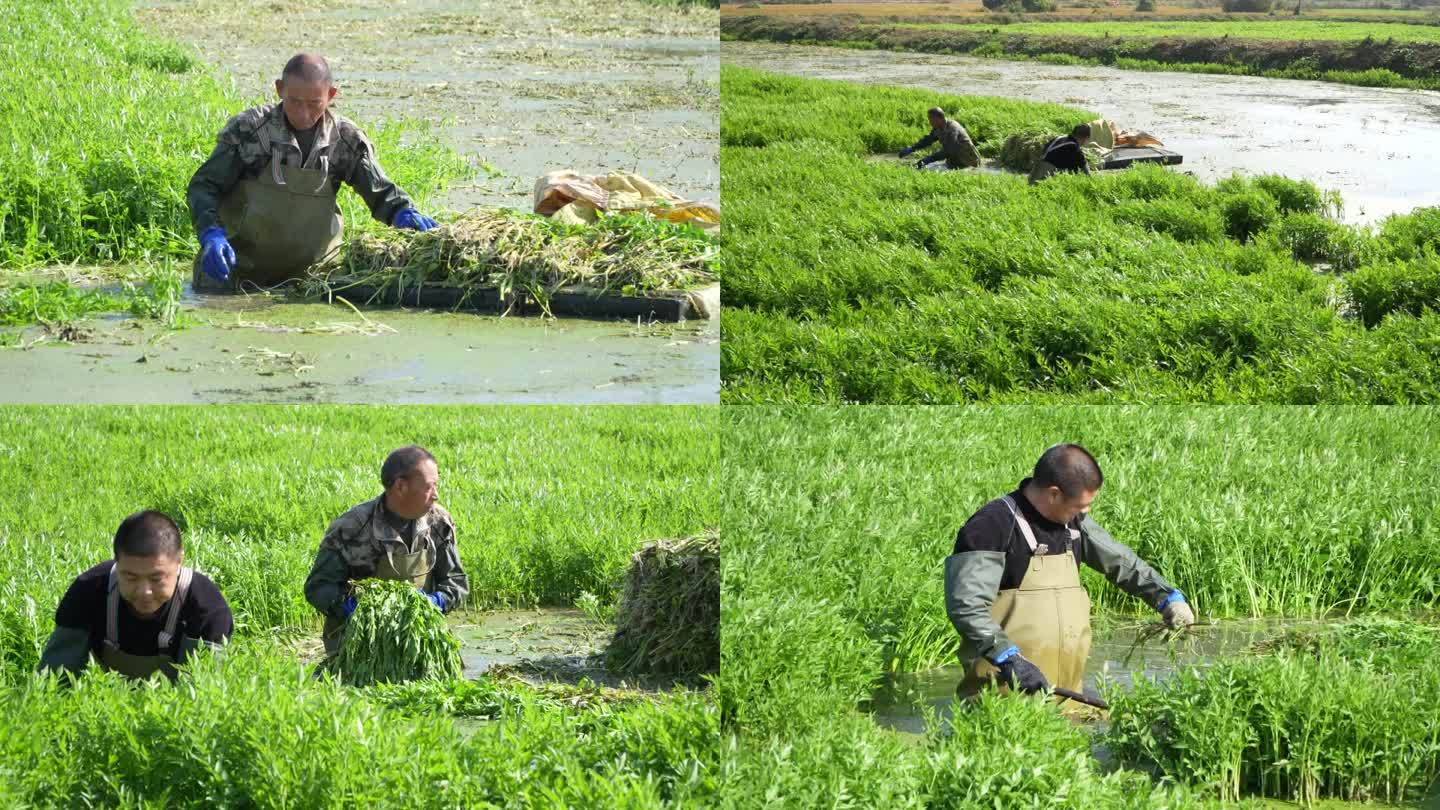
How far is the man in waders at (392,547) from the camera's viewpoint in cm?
564

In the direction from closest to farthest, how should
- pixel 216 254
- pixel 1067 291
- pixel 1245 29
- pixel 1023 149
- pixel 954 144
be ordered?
pixel 216 254
pixel 1067 291
pixel 954 144
pixel 1023 149
pixel 1245 29

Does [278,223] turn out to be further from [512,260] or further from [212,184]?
[512,260]

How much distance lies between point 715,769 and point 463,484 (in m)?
4.35

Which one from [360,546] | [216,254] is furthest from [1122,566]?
[216,254]

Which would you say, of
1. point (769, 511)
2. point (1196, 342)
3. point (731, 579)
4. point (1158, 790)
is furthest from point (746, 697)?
point (1196, 342)

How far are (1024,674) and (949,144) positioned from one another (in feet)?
30.0

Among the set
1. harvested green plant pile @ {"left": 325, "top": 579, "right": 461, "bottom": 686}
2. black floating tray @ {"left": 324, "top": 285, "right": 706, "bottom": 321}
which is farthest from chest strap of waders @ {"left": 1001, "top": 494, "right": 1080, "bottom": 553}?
A: black floating tray @ {"left": 324, "top": 285, "right": 706, "bottom": 321}

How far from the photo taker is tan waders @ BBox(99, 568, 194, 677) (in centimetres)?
504

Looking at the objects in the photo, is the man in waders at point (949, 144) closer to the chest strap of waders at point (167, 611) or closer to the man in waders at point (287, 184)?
the man in waders at point (287, 184)

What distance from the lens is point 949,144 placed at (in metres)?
13.3

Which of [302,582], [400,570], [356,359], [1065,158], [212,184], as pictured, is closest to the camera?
[400,570]

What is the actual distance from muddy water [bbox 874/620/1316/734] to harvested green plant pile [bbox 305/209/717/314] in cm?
249

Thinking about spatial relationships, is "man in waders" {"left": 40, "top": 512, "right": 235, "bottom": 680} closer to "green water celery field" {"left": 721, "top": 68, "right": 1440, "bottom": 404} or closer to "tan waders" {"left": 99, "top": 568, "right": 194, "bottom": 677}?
"tan waders" {"left": 99, "top": 568, "right": 194, "bottom": 677}

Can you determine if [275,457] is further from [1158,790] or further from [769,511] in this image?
[1158,790]
